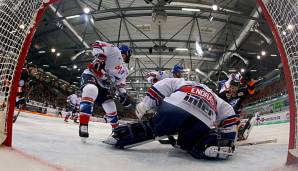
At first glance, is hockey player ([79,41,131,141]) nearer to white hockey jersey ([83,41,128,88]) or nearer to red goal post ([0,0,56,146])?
white hockey jersey ([83,41,128,88])

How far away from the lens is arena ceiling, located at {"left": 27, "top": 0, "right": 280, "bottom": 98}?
1063 cm

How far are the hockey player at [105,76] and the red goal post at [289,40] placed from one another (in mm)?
1748

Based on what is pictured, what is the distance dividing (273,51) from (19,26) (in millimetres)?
13085

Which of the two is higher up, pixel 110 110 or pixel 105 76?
pixel 105 76

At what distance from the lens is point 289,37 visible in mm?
1831

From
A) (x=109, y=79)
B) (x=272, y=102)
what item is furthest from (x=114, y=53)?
(x=272, y=102)

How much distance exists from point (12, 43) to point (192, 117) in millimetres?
1315

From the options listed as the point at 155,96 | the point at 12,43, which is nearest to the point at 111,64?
the point at 155,96

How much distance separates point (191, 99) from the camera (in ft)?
7.22

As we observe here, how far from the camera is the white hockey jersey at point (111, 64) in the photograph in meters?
3.24

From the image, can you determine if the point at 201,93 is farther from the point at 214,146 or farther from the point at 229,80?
the point at 229,80

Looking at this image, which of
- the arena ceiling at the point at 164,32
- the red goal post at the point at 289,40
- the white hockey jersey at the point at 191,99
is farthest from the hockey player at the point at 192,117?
the arena ceiling at the point at 164,32

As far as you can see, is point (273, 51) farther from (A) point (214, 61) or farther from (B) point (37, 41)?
(B) point (37, 41)

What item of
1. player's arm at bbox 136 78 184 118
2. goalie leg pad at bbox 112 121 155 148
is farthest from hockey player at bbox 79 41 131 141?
player's arm at bbox 136 78 184 118
